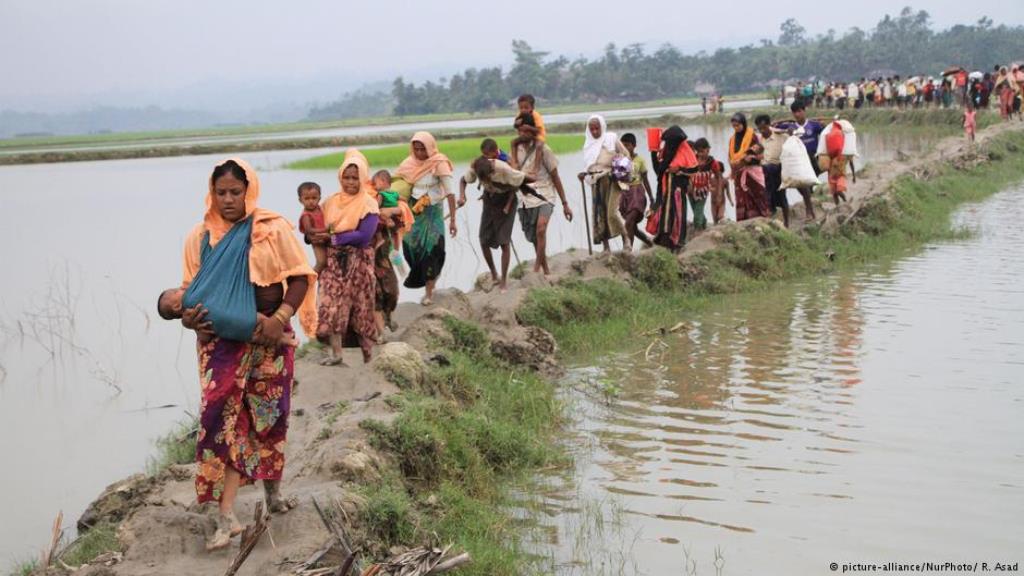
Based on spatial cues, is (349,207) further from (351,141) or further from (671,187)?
(351,141)

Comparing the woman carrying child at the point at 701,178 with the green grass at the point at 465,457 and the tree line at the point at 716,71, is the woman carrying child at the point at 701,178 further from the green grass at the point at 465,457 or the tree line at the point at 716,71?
the tree line at the point at 716,71

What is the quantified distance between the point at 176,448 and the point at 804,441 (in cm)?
341

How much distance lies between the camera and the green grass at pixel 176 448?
20.4 feet

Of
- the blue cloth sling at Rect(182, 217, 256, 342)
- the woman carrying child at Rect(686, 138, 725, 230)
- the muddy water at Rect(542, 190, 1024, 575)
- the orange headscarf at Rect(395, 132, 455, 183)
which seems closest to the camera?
the blue cloth sling at Rect(182, 217, 256, 342)

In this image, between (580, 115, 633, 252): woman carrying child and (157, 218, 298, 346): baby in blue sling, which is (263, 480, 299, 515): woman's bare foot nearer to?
(157, 218, 298, 346): baby in blue sling

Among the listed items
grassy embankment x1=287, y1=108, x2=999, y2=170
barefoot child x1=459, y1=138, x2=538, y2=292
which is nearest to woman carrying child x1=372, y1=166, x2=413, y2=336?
barefoot child x1=459, y1=138, x2=538, y2=292

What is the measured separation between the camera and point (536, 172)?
31.6 ft

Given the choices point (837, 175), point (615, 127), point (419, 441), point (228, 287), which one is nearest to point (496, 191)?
point (419, 441)

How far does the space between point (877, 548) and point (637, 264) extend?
5.88 m

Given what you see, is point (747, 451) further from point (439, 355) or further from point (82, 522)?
point (82, 522)

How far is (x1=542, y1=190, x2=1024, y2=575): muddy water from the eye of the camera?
4.77 m

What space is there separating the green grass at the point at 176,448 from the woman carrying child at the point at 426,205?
7.71ft

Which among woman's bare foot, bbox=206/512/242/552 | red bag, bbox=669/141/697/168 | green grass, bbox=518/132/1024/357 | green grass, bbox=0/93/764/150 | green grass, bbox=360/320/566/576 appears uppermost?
red bag, bbox=669/141/697/168

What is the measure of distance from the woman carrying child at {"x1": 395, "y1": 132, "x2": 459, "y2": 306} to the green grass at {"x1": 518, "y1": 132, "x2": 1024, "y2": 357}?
80 centimetres
